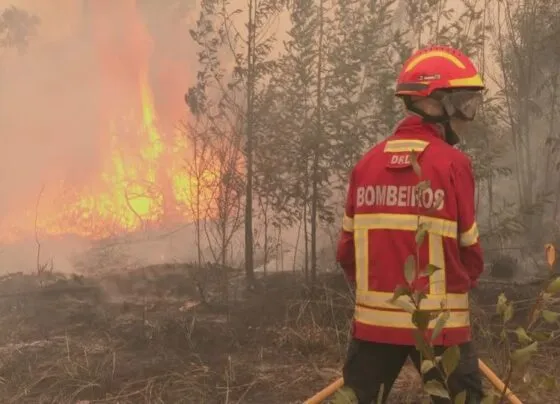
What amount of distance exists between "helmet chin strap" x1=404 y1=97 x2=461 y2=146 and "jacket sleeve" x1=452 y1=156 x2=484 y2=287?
23 centimetres

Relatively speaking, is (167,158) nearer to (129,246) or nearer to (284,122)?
Answer: (129,246)

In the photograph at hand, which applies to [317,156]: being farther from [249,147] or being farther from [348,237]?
[348,237]

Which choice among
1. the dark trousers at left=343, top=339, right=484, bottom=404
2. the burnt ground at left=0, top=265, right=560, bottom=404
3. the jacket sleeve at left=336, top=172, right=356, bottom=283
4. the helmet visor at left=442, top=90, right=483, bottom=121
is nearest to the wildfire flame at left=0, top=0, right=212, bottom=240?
the burnt ground at left=0, top=265, right=560, bottom=404

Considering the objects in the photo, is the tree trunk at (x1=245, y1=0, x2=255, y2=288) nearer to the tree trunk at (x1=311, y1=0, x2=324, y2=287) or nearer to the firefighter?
the tree trunk at (x1=311, y1=0, x2=324, y2=287)

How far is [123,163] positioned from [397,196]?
37.3 ft

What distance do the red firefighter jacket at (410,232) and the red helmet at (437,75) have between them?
0.42ft

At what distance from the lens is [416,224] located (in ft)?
7.52

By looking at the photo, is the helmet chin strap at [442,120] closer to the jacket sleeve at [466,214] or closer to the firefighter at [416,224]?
the firefighter at [416,224]

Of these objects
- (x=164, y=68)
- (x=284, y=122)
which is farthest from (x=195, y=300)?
(x=164, y=68)

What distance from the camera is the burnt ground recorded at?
4180mm

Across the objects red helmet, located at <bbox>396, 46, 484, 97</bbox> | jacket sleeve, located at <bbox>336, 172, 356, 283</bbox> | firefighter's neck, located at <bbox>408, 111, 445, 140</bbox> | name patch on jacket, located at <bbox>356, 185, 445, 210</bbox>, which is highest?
red helmet, located at <bbox>396, 46, 484, 97</bbox>

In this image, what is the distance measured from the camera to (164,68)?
13.6 m

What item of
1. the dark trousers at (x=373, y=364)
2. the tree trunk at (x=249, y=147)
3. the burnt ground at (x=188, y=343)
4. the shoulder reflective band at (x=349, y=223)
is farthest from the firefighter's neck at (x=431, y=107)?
the tree trunk at (x=249, y=147)

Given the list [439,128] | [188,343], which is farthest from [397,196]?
[188,343]
